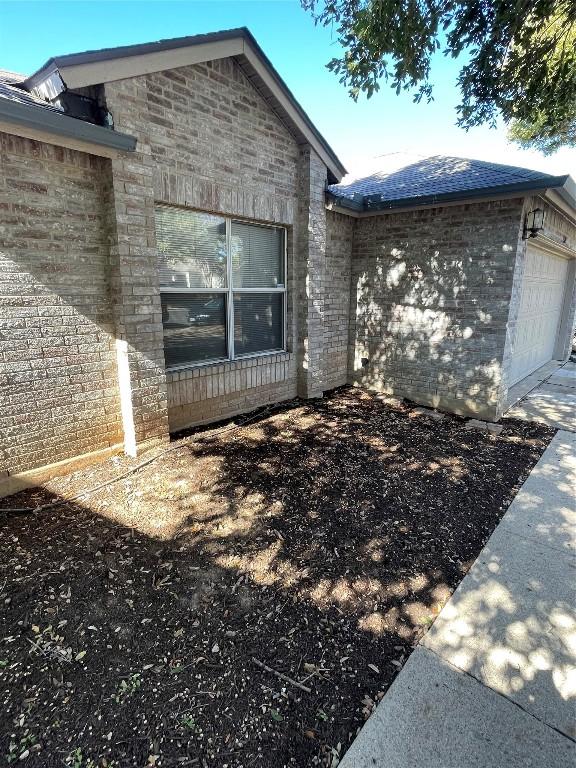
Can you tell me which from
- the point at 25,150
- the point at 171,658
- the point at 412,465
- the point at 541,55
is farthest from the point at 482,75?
the point at 171,658

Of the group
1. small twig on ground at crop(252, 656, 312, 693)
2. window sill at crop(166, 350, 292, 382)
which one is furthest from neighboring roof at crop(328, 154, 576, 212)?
small twig on ground at crop(252, 656, 312, 693)

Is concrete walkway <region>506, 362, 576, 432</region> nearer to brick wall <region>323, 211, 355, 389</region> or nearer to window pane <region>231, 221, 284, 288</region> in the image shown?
brick wall <region>323, 211, 355, 389</region>

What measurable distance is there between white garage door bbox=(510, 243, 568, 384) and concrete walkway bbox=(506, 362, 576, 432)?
28 centimetres

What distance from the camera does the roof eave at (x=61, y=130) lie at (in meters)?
3.11

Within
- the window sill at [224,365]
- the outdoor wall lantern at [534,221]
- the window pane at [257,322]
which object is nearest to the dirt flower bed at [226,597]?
the window sill at [224,365]

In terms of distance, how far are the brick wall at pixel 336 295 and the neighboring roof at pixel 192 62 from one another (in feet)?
3.62

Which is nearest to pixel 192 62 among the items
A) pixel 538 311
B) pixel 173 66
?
pixel 173 66

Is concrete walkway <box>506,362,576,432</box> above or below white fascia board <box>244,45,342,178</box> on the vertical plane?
below

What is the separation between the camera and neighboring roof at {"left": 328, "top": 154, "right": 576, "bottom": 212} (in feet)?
18.3

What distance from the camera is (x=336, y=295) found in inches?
296

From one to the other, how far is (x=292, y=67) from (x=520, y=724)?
23.9ft

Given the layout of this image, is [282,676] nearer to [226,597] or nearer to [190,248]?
[226,597]

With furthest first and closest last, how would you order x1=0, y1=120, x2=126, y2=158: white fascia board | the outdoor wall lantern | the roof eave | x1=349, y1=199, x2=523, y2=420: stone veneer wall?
x1=349, y1=199, x2=523, y2=420: stone veneer wall
the outdoor wall lantern
x1=0, y1=120, x2=126, y2=158: white fascia board
the roof eave

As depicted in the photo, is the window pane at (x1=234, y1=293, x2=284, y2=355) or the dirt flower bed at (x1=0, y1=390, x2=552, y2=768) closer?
the dirt flower bed at (x1=0, y1=390, x2=552, y2=768)
